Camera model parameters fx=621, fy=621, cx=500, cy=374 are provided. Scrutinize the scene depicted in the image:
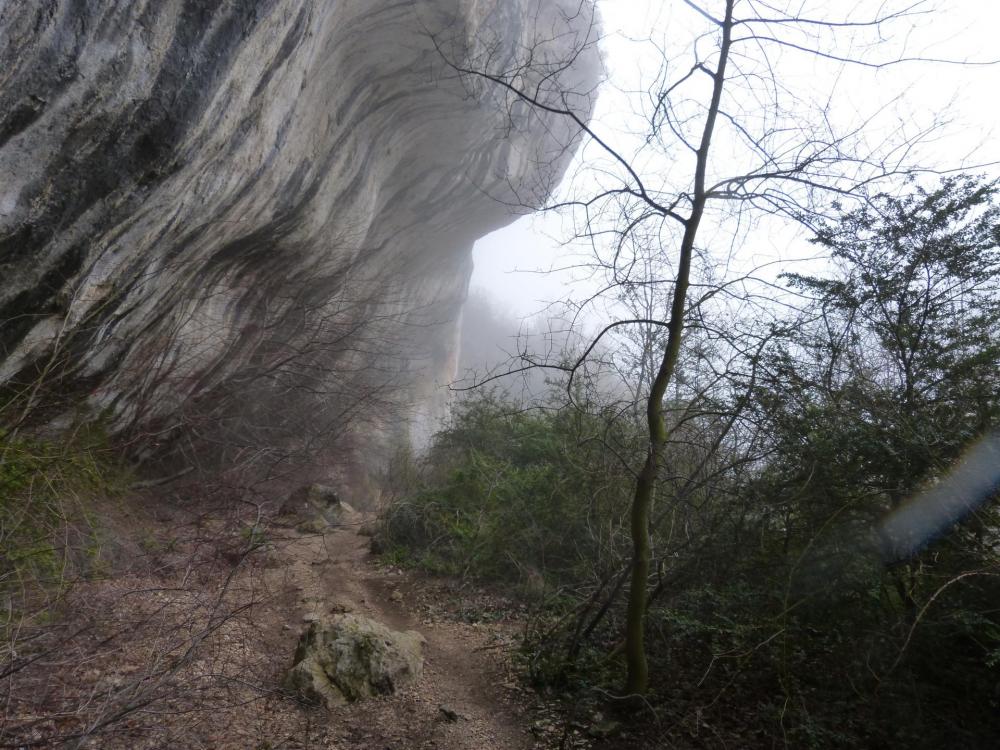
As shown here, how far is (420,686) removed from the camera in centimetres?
493

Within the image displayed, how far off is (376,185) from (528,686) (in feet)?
26.9

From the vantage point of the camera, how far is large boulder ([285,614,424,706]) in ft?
14.7

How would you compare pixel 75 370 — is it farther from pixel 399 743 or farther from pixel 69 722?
pixel 399 743

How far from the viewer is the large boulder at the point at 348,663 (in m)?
4.48

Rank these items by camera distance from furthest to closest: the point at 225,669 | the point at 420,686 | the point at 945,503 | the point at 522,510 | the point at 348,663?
the point at 522,510 < the point at 420,686 < the point at 348,663 < the point at 225,669 < the point at 945,503

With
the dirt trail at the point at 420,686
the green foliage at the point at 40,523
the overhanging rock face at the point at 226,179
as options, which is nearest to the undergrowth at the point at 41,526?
the green foliage at the point at 40,523

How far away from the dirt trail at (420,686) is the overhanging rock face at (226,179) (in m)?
2.82

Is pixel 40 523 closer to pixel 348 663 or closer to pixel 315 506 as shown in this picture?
pixel 348 663

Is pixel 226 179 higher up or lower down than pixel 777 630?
higher up

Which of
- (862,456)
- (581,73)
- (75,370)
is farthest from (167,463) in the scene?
(581,73)

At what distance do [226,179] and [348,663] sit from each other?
4.49 metres

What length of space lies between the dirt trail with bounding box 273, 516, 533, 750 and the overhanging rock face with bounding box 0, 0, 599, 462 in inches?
111

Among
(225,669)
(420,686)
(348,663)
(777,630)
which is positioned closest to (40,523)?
(225,669)

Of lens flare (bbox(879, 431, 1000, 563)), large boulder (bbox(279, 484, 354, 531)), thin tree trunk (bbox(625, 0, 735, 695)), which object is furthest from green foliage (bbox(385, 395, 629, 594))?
lens flare (bbox(879, 431, 1000, 563))
